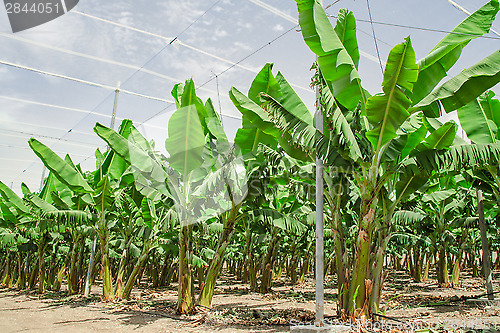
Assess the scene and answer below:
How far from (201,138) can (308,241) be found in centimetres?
990

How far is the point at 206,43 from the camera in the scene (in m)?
7.87

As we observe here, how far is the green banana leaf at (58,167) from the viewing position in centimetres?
744

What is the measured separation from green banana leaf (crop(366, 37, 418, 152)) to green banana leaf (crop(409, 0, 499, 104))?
535 mm

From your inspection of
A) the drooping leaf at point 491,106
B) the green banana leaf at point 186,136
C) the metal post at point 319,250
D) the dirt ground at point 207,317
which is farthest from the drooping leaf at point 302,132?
the drooping leaf at point 491,106

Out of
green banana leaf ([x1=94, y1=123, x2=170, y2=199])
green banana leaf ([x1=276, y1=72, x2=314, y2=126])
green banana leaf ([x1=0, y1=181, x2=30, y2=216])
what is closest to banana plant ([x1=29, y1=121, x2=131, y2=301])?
green banana leaf ([x1=94, y1=123, x2=170, y2=199])

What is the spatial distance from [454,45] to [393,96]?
A: 1.09 meters

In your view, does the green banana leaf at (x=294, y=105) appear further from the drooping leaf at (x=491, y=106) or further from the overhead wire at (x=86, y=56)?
the overhead wire at (x=86, y=56)

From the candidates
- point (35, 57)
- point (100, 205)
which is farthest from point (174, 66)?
point (100, 205)

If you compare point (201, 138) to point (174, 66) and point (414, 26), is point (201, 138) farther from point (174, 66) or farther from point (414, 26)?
point (414, 26)

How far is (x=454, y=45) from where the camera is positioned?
4.43 meters

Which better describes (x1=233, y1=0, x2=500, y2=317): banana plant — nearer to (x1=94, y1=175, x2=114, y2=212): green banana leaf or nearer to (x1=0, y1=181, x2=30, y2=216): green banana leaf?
(x1=94, y1=175, x2=114, y2=212): green banana leaf

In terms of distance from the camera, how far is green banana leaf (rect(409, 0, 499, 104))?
176 inches

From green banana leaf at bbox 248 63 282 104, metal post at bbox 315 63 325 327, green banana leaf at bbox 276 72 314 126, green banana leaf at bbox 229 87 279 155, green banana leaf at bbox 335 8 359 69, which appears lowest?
metal post at bbox 315 63 325 327

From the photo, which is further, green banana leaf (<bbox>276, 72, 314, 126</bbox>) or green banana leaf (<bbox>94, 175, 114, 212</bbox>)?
green banana leaf (<bbox>94, 175, 114, 212</bbox>)
